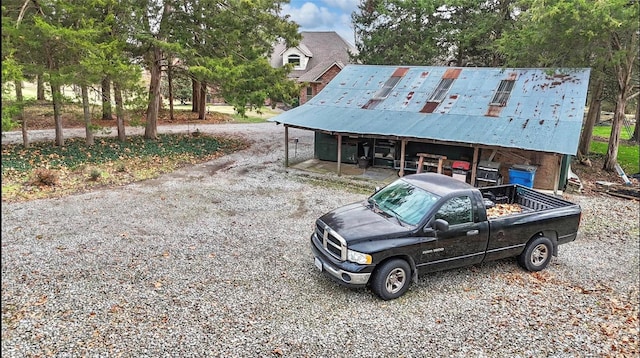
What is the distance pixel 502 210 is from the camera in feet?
26.3

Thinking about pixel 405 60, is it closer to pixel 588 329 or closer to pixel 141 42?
pixel 141 42

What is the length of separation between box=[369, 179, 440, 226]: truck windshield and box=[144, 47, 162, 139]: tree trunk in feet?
46.6

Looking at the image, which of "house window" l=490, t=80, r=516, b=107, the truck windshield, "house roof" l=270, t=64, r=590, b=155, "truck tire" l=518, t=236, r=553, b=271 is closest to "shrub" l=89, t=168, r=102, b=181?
"house roof" l=270, t=64, r=590, b=155

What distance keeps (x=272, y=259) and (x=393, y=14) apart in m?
20.0

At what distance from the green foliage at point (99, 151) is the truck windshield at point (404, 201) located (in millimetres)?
10877

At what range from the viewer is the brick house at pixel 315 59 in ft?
110

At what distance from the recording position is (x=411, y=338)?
5.53 m

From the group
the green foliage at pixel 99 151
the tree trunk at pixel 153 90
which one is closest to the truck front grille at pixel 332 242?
the green foliage at pixel 99 151

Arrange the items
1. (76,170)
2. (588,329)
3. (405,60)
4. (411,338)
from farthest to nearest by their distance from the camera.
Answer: (405,60) < (76,170) < (588,329) < (411,338)

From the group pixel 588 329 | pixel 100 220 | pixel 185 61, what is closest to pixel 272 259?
pixel 100 220

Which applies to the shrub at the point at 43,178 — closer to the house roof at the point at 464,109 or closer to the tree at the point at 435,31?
the house roof at the point at 464,109

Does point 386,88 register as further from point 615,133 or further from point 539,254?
point 539,254

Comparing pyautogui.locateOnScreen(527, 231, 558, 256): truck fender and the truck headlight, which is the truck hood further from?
pyautogui.locateOnScreen(527, 231, 558, 256): truck fender

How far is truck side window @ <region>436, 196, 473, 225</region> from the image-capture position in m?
6.68
